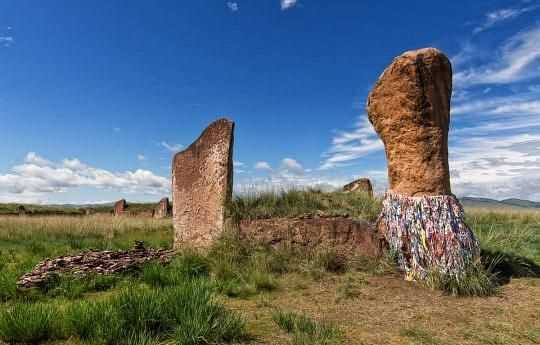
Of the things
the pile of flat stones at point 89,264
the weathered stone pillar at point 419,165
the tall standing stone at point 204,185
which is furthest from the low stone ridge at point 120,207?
the weathered stone pillar at point 419,165

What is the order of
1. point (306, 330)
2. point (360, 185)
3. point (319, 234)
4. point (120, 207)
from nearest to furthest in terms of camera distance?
point (306, 330), point (319, 234), point (360, 185), point (120, 207)

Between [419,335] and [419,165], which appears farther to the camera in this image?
[419,165]

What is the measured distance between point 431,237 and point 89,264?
16.4 feet

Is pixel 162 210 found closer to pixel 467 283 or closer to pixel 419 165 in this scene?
pixel 419 165

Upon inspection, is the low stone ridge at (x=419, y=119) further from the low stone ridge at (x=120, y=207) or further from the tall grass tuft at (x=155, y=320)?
the low stone ridge at (x=120, y=207)

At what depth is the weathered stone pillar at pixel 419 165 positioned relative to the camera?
4828 millimetres

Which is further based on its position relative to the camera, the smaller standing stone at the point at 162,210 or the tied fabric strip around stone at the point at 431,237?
the smaller standing stone at the point at 162,210

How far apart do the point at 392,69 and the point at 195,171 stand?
13.3 ft

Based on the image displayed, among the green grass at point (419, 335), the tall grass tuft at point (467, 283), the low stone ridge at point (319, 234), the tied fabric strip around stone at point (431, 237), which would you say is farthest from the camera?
the low stone ridge at point (319, 234)

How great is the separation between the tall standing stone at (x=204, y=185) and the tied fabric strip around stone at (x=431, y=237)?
3.00 m

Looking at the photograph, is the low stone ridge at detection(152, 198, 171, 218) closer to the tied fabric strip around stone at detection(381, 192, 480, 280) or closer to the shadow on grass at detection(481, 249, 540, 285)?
the tied fabric strip around stone at detection(381, 192, 480, 280)

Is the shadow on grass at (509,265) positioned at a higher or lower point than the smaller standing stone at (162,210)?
lower

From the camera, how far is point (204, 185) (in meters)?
7.12

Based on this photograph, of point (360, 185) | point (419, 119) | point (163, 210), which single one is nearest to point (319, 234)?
Answer: point (419, 119)
